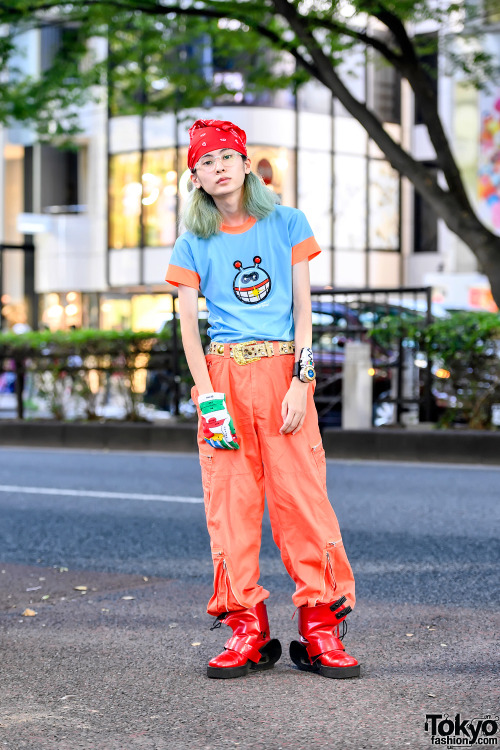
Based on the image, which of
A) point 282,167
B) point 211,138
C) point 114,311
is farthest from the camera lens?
point 114,311

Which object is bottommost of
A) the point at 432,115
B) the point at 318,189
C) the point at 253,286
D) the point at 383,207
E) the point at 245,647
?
the point at 245,647

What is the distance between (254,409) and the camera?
412 cm

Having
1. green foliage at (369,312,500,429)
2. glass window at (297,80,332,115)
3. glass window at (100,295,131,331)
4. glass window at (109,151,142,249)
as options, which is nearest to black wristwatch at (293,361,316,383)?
green foliage at (369,312,500,429)

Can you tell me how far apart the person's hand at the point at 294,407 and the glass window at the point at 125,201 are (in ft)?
98.8

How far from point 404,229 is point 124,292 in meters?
8.50

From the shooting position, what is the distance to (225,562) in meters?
4.11

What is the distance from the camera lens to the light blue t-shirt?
13.7 ft

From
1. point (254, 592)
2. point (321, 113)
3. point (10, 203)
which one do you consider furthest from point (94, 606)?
point (10, 203)

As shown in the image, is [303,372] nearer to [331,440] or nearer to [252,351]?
[252,351]

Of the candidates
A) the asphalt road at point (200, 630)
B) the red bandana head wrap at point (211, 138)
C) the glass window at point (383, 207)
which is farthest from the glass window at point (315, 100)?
the red bandana head wrap at point (211, 138)

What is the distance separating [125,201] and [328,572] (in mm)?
30697

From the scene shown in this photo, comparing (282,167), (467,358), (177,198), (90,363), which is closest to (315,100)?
(282,167)

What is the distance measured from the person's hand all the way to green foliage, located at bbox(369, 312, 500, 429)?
8674mm

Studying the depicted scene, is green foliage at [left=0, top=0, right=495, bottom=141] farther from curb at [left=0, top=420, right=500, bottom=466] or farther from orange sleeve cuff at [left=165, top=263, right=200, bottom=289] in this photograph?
orange sleeve cuff at [left=165, top=263, right=200, bottom=289]
